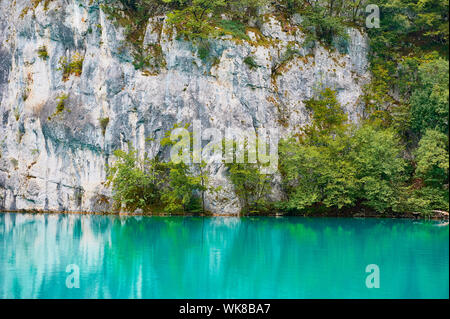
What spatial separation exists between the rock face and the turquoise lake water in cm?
1187

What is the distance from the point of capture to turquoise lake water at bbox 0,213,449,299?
13.8 m

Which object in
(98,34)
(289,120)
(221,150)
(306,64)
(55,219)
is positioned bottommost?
(55,219)

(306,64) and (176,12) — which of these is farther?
(306,64)

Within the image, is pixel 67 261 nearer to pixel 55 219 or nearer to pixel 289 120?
pixel 55 219

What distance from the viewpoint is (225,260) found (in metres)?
19.0

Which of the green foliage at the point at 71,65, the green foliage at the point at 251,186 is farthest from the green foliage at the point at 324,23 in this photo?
the green foliage at the point at 71,65

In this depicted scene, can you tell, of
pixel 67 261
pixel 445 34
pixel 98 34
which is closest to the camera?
pixel 67 261

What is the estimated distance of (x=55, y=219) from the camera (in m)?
37.3

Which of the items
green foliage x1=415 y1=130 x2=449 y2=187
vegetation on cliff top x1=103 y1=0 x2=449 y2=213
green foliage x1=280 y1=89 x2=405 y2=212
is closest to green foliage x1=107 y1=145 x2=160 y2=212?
vegetation on cliff top x1=103 y1=0 x2=449 y2=213

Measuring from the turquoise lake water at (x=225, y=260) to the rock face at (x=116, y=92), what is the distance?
1187 cm

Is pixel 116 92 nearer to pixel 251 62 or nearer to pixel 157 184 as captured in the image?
pixel 157 184

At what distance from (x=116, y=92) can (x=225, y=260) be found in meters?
27.9

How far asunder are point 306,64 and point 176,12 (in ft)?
42.7
